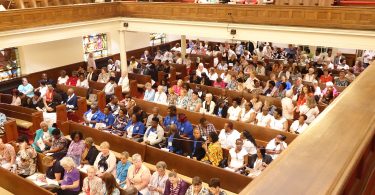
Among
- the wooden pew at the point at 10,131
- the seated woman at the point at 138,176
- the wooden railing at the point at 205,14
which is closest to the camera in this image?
the seated woman at the point at 138,176

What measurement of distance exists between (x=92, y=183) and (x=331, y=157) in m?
4.88

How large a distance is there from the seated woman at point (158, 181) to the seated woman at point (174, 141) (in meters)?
1.57

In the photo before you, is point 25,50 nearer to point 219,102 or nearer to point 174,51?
point 174,51

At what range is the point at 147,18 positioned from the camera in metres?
12.9

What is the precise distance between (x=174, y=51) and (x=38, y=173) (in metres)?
11.2

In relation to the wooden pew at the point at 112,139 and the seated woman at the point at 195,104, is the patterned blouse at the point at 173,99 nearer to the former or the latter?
the seated woman at the point at 195,104

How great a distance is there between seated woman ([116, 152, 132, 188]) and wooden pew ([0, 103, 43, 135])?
3888mm

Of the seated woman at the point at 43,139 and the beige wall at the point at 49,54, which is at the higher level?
the beige wall at the point at 49,54

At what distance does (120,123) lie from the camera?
8.35m

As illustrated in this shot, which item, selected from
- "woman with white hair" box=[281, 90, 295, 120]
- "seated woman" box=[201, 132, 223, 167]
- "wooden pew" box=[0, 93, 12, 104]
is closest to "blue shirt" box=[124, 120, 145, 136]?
"seated woman" box=[201, 132, 223, 167]

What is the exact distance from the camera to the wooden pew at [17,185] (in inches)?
218

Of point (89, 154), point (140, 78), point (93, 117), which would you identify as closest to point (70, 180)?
point (89, 154)

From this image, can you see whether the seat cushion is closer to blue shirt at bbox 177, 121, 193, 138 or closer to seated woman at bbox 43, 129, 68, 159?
seated woman at bbox 43, 129, 68, 159

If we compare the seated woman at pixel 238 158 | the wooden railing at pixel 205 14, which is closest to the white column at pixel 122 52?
the wooden railing at pixel 205 14
